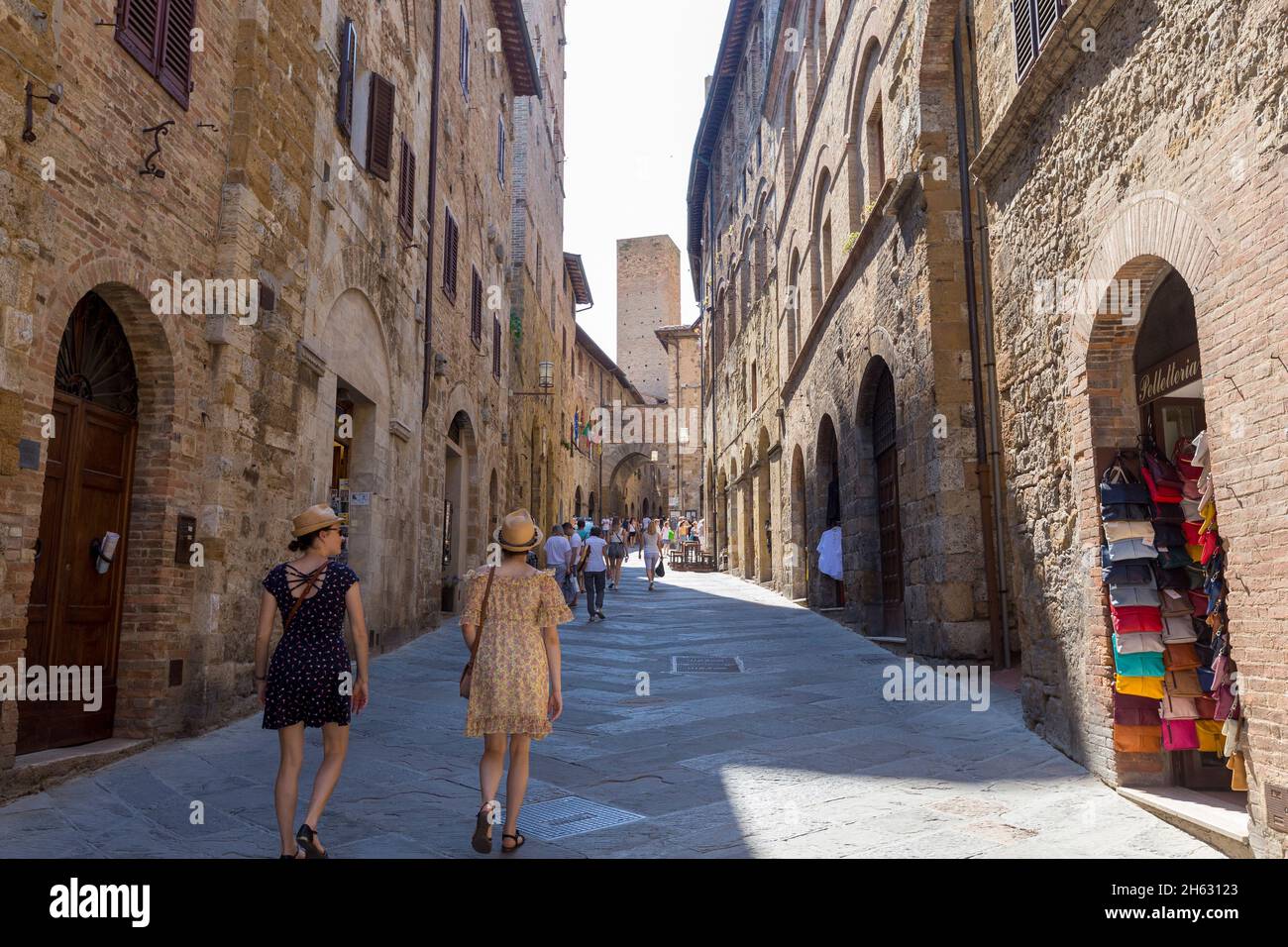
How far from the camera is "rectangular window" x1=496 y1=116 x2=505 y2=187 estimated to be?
1778 cm

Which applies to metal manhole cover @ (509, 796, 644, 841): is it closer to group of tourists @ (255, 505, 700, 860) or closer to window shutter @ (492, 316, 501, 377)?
group of tourists @ (255, 505, 700, 860)

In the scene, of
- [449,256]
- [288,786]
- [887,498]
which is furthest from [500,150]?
[288,786]

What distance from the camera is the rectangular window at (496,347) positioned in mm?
17375

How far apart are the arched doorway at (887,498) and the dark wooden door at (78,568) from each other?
7722mm

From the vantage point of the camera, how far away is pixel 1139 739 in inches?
185

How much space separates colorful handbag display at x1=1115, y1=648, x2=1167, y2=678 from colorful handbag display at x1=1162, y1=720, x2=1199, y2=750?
0.28 meters

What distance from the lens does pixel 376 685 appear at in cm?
809

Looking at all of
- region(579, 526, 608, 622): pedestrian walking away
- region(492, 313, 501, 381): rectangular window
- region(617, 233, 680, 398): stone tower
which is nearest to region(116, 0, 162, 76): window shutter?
region(579, 526, 608, 622): pedestrian walking away

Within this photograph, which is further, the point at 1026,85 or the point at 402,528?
the point at 402,528

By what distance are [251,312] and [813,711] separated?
209 inches

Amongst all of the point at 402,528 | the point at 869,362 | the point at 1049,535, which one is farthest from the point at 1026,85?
the point at 402,528

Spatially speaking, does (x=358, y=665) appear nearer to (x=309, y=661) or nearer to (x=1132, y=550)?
(x=309, y=661)

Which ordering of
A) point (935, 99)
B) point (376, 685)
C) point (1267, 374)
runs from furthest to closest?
point (935, 99)
point (376, 685)
point (1267, 374)
